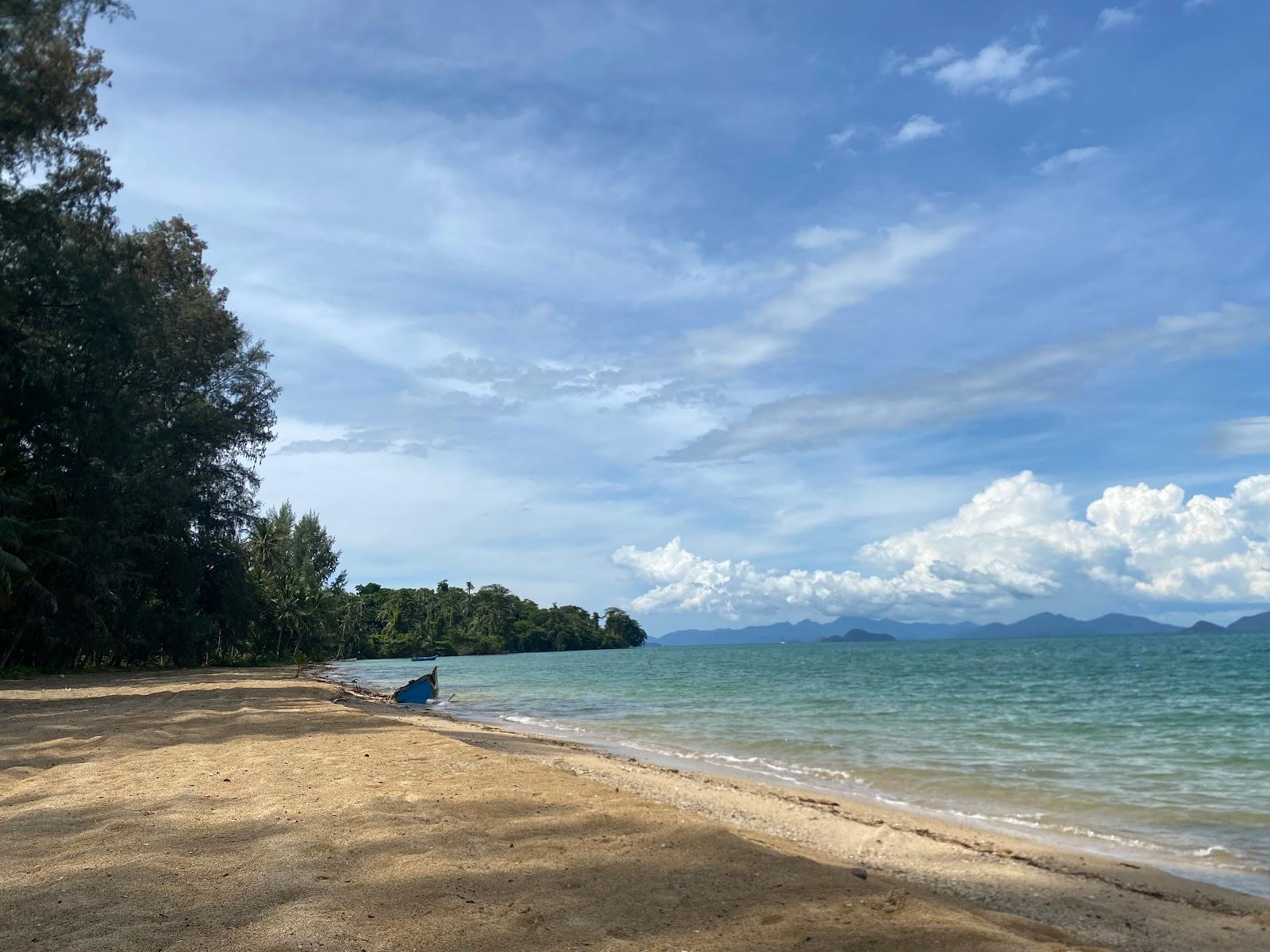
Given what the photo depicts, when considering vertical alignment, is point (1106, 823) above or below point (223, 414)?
below

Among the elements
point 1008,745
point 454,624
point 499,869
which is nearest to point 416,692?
point 1008,745

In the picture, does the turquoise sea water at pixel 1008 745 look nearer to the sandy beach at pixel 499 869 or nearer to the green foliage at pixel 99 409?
the sandy beach at pixel 499 869

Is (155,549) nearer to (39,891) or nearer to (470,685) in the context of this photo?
(470,685)

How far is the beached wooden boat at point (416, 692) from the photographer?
26359 millimetres

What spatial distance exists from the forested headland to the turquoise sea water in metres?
13.4

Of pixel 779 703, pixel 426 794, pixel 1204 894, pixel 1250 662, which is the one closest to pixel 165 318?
pixel 779 703

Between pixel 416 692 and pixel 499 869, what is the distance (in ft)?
75.5

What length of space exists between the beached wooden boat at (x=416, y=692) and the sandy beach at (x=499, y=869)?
1584cm

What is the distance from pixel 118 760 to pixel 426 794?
14.8ft

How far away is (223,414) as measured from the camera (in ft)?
108

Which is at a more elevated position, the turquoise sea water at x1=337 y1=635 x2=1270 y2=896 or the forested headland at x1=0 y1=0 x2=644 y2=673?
the forested headland at x1=0 y1=0 x2=644 y2=673

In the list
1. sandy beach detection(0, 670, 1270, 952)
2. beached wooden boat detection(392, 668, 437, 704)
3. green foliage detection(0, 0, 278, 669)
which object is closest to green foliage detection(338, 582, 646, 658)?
green foliage detection(0, 0, 278, 669)

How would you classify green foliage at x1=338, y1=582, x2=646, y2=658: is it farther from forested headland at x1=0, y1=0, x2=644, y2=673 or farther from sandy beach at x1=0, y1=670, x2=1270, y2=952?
sandy beach at x1=0, y1=670, x2=1270, y2=952

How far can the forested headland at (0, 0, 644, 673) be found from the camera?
20.4 m
